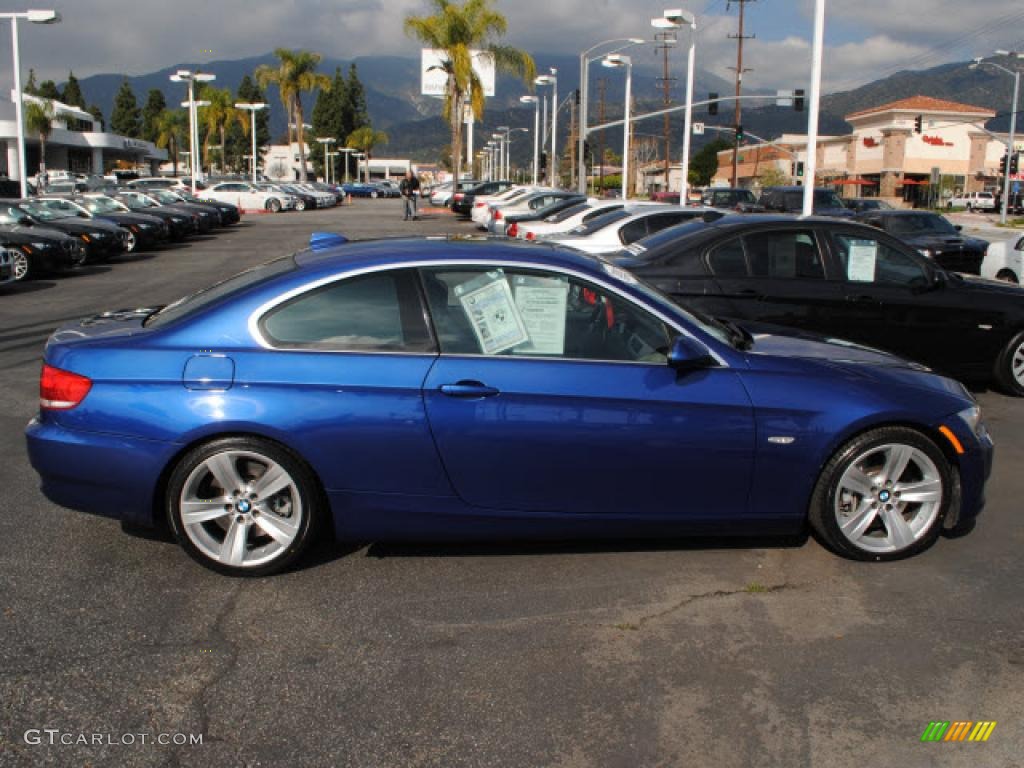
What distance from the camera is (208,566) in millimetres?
4484

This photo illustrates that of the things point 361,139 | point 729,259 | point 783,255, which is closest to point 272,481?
point 729,259

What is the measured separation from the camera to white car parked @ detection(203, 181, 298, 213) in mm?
50562

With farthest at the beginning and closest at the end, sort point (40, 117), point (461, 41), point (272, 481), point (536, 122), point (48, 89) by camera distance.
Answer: point (48, 89)
point (40, 117)
point (536, 122)
point (461, 41)
point (272, 481)

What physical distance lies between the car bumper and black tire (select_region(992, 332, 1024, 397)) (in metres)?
6.91

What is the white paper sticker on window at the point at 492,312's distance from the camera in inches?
175

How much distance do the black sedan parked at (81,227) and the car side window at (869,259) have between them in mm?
15828

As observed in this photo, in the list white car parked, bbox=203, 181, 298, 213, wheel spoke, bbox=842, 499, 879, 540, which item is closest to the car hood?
wheel spoke, bbox=842, 499, 879, 540

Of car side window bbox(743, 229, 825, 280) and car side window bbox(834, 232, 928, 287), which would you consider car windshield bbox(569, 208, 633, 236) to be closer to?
car side window bbox(743, 229, 825, 280)

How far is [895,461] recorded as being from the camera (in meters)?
4.64

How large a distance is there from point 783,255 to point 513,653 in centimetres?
508

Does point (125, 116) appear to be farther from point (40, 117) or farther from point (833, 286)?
point (833, 286)

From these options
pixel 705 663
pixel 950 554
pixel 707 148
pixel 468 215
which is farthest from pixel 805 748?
pixel 707 148

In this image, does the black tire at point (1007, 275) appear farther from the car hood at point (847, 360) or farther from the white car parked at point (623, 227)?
the car hood at point (847, 360)

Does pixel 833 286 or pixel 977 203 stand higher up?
pixel 977 203
